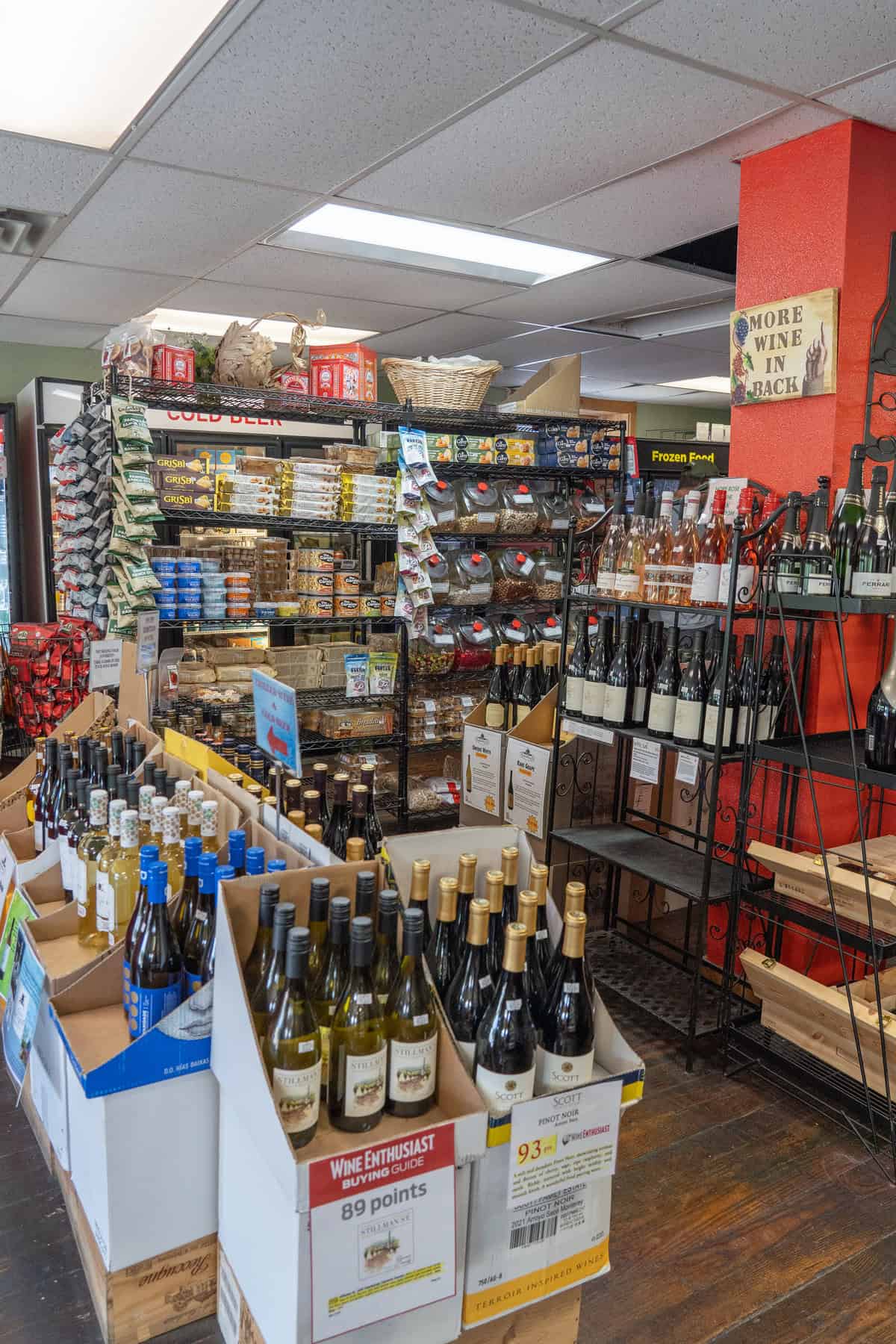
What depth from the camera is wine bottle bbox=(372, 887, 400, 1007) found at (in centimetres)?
152

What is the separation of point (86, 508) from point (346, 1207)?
3229 mm

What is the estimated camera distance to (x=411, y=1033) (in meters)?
1.55

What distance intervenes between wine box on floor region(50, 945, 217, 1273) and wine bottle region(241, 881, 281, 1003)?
0.08m

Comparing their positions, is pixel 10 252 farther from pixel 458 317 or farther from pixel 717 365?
pixel 717 365

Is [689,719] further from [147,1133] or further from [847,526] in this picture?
[147,1133]

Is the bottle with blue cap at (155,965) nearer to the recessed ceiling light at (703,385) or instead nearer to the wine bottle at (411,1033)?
the wine bottle at (411,1033)

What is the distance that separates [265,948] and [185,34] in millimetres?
2293

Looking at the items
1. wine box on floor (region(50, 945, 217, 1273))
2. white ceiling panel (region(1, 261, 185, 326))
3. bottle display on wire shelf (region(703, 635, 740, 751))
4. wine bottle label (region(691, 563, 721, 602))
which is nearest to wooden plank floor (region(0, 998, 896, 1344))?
wine box on floor (region(50, 945, 217, 1273))

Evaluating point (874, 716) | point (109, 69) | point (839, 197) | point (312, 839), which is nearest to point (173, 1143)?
point (312, 839)

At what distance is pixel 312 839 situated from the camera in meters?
1.90

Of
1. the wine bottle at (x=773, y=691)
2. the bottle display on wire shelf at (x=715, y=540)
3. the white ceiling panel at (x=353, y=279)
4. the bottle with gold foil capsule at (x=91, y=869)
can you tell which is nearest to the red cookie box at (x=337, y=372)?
the white ceiling panel at (x=353, y=279)

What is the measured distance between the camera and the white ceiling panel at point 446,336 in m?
5.59

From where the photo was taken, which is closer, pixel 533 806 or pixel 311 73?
pixel 311 73

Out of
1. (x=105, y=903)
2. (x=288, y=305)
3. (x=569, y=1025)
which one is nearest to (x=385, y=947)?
(x=569, y=1025)
